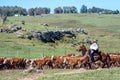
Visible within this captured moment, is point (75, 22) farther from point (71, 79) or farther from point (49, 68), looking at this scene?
point (71, 79)

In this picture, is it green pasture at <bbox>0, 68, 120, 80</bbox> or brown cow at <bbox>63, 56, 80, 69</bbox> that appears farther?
brown cow at <bbox>63, 56, 80, 69</bbox>

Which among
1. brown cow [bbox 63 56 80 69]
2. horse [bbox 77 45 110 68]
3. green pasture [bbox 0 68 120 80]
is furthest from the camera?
brown cow [bbox 63 56 80 69]

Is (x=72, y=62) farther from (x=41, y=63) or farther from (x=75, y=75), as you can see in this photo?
(x=75, y=75)

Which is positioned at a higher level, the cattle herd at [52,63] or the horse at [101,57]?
the horse at [101,57]

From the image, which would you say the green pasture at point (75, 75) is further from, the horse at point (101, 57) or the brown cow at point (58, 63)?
the horse at point (101, 57)

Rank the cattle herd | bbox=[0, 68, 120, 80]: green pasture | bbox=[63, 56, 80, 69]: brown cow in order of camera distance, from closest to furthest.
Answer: bbox=[0, 68, 120, 80]: green pasture
bbox=[63, 56, 80, 69]: brown cow
the cattle herd

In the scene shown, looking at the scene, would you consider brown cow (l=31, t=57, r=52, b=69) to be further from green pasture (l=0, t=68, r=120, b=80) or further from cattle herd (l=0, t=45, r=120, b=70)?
green pasture (l=0, t=68, r=120, b=80)

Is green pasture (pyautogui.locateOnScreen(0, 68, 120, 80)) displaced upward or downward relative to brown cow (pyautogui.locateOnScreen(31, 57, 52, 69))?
upward

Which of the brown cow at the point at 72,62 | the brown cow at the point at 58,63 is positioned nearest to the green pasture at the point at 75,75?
the brown cow at the point at 58,63

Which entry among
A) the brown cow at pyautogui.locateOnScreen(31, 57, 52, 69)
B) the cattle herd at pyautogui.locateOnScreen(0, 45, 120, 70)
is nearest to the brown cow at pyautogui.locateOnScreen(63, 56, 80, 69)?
the cattle herd at pyautogui.locateOnScreen(0, 45, 120, 70)

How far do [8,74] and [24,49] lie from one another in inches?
1090

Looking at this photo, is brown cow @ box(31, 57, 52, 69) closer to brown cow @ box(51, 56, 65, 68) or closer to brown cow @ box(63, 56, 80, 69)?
brown cow @ box(51, 56, 65, 68)

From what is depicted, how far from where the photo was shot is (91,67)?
1202 inches

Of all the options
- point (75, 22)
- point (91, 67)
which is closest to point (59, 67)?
point (91, 67)
